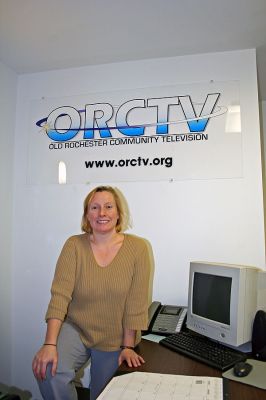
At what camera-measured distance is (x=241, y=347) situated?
1.51m

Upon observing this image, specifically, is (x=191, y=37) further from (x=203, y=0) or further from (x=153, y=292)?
(x=153, y=292)

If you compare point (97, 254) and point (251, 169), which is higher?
point (251, 169)

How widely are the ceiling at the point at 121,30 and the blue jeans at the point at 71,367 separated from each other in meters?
1.81

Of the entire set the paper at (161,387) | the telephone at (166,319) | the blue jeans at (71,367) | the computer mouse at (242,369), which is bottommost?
the blue jeans at (71,367)

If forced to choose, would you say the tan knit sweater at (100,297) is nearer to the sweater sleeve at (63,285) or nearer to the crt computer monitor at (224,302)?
the sweater sleeve at (63,285)

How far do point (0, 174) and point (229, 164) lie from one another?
5.69ft

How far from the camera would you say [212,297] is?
5.39ft

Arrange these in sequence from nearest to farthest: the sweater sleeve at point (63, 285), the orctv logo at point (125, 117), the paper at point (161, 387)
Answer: the paper at point (161, 387) → the sweater sleeve at point (63, 285) → the orctv logo at point (125, 117)

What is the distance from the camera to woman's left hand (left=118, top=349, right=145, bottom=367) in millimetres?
1385

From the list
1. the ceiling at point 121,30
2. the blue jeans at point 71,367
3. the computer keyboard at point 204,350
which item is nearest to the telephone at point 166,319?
the computer keyboard at point 204,350

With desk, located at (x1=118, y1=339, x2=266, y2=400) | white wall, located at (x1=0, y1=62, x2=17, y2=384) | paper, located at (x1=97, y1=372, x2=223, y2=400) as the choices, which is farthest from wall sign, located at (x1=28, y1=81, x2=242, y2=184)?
paper, located at (x1=97, y1=372, x2=223, y2=400)

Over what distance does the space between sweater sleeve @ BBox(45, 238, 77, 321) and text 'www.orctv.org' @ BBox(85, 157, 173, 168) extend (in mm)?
880

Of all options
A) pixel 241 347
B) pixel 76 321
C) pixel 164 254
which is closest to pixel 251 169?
pixel 164 254

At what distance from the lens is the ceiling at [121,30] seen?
5.96 ft
